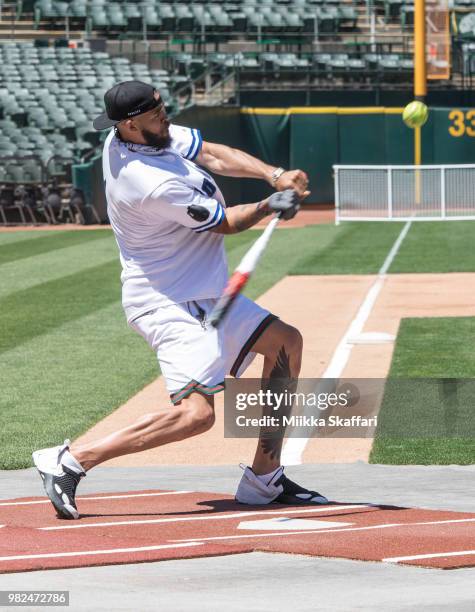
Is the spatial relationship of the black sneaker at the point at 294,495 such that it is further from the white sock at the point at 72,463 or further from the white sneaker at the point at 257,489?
the white sock at the point at 72,463

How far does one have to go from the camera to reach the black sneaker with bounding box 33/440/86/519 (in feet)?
18.0

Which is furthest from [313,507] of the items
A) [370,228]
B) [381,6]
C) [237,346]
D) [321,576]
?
[381,6]

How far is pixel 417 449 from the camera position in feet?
23.0

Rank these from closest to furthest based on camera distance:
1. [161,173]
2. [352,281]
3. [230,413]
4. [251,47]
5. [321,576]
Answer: [321,576]
[161,173]
[230,413]
[352,281]
[251,47]

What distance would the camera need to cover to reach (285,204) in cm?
528

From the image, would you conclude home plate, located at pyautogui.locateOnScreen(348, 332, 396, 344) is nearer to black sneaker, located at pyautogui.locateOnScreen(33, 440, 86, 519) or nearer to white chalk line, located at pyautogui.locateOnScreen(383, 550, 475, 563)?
black sneaker, located at pyautogui.locateOnScreen(33, 440, 86, 519)

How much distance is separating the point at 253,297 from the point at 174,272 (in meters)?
9.50

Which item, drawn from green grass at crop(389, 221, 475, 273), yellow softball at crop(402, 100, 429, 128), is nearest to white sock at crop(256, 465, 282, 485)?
green grass at crop(389, 221, 475, 273)

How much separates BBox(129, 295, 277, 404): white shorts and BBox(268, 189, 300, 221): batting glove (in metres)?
0.49

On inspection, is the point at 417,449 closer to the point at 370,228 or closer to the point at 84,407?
the point at 84,407

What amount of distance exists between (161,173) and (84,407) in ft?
11.4

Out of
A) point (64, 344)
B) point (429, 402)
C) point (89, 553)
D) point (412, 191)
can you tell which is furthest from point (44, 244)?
point (89, 553)

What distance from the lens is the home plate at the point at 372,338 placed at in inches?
446

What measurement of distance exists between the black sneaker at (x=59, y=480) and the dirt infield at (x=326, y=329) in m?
1.41
